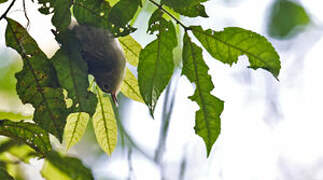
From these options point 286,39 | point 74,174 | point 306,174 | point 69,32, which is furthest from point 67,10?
point 306,174

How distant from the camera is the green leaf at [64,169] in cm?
123

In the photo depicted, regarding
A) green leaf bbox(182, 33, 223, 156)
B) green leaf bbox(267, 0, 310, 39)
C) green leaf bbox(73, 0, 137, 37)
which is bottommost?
green leaf bbox(267, 0, 310, 39)

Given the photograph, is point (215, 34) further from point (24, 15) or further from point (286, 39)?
point (286, 39)

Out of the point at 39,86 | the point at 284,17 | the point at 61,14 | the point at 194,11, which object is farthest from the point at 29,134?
the point at 284,17

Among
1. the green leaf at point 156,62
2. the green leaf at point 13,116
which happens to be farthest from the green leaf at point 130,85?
the green leaf at point 13,116

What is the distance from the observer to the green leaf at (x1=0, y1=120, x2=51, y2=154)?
943 millimetres

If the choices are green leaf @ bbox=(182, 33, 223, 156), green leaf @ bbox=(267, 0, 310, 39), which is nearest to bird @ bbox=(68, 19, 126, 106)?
green leaf @ bbox=(182, 33, 223, 156)

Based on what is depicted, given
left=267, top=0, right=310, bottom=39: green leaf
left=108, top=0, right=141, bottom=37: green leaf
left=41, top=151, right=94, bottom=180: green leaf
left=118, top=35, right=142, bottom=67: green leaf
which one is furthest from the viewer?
left=267, top=0, right=310, bottom=39: green leaf

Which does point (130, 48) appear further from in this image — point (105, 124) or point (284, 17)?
point (284, 17)

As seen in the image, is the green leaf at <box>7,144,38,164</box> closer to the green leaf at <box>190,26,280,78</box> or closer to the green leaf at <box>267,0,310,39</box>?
the green leaf at <box>190,26,280,78</box>

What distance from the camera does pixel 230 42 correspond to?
0.96 metres

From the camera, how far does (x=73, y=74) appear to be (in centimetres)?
88

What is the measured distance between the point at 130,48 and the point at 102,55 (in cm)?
11

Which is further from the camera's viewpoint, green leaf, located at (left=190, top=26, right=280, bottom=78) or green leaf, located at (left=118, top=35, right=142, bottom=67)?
green leaf, located at (left=118, top=35, right=142, bottom=67)
